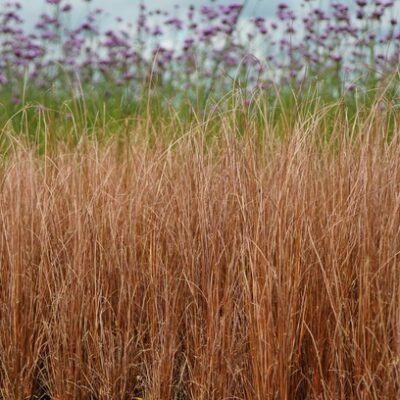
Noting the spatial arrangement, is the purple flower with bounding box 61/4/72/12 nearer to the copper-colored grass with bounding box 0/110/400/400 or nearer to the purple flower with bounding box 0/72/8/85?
the purple flower with bounding box 0/72/8/85

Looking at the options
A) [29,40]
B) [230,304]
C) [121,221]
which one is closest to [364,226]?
[230,304]

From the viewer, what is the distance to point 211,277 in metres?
3.30

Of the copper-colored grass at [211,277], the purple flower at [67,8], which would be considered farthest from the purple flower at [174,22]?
the copper-colored grass at [211,277]

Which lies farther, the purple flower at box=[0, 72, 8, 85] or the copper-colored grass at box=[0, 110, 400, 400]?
the purple flower at box=[0, 72, 8, 85]

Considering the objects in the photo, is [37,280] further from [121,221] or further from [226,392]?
[226,392]

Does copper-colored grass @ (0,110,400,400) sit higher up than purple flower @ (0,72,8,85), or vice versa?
copper-colored grass @ (0,110,400,400)

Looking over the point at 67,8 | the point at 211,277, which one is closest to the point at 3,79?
the point at 67,8

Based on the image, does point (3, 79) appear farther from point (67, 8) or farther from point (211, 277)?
point (211, 277)

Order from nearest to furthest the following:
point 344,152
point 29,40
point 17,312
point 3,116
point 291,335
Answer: point 291,335 < point 344,152 < point 17,312 < point 3,116 < point 29,40

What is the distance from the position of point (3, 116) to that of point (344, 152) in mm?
4887

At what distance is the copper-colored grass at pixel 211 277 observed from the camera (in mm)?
3113

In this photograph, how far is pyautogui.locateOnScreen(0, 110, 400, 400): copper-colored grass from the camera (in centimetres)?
311

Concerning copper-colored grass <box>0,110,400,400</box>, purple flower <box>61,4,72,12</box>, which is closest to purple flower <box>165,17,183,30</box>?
purple flower <box>61,4,72,12</box>

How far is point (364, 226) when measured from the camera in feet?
10.3
